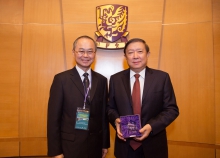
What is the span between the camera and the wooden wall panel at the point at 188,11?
2.98 m

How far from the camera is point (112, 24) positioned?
3018mm

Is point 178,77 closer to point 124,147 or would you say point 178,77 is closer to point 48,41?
point 124,147

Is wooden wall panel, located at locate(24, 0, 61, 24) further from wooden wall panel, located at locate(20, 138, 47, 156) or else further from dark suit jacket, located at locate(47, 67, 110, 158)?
wooden wall panel, located at locate(20, 138, 47, 156)

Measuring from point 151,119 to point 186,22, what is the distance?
2212mm

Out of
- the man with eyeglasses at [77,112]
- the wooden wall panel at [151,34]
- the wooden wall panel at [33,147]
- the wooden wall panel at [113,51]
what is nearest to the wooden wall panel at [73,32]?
the wooden wall panel at [113,51]

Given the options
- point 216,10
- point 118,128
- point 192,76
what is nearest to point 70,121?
point 118,128

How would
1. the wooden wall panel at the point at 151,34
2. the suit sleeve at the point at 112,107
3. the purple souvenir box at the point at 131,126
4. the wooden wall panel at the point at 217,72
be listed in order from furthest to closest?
the wooden wall panel at the point at 151,34
the wooden wall panel at the point at 217,72
the suit sleeve at the point at 112,107
the purple souvenir box at the point at 131,126

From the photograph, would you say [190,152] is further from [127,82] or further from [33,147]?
[33,147]

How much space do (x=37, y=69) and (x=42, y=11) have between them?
106 cm

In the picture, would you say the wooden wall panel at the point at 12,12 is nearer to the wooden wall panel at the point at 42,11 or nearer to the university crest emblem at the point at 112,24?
the wooden wall panel at the point at 42,11

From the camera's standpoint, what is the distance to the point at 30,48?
10.2ft

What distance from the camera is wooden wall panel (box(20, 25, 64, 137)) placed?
10.2 ft

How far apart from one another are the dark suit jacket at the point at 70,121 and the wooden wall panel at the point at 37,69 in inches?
58.7

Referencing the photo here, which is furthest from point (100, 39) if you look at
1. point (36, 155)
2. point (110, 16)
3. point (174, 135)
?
point (36, 155)
